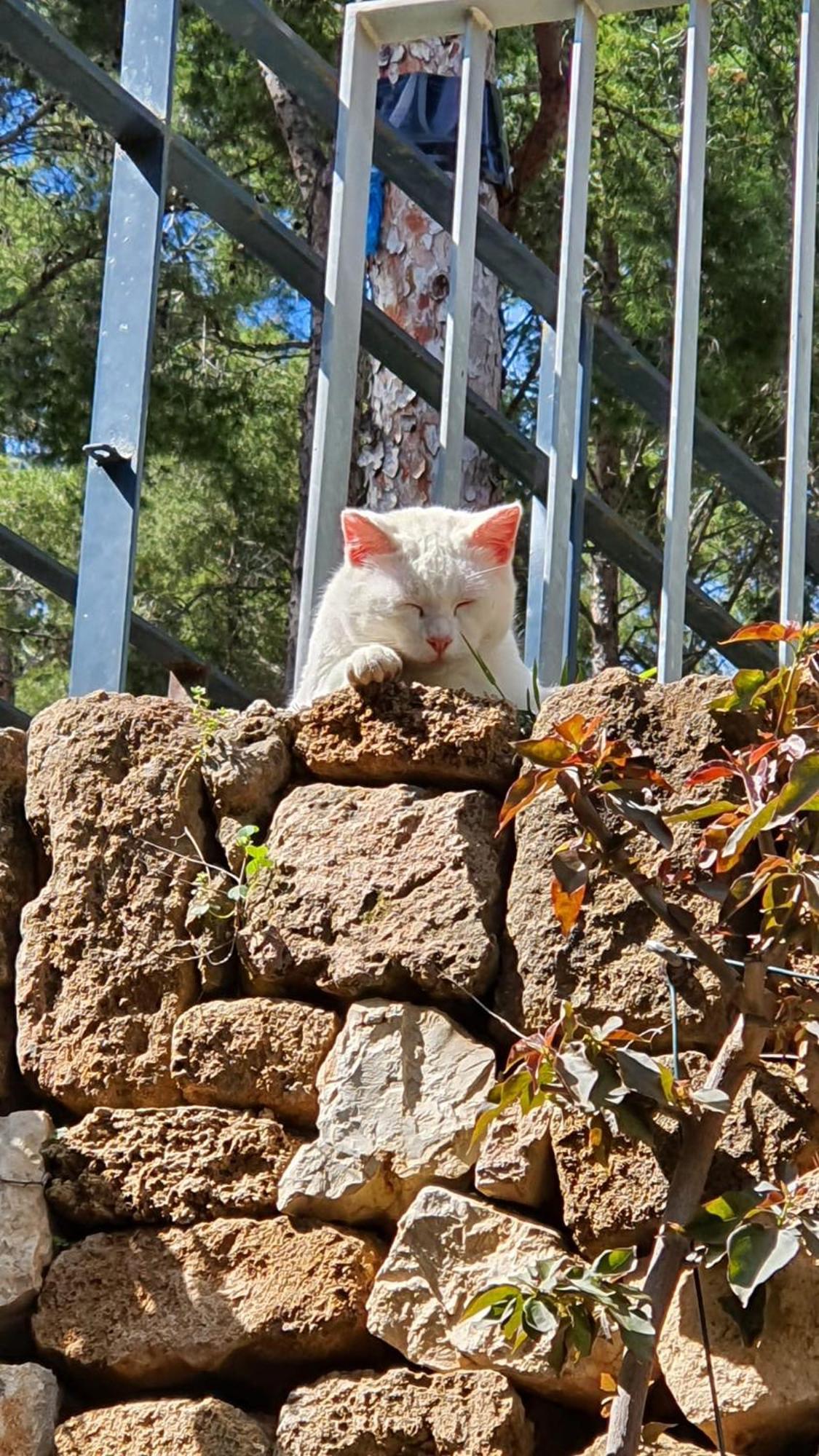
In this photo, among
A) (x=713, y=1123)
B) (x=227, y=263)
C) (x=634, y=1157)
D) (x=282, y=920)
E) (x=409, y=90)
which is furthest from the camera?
(x=227, y=263)

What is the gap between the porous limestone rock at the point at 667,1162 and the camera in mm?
2326

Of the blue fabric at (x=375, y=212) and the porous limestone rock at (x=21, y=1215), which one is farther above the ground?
the blue fabric at (x=375, y=212)

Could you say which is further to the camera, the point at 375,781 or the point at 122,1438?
the point at 375,781

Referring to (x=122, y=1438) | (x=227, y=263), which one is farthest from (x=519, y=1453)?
(x=227, y=263)

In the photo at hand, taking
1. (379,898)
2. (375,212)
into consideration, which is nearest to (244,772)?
(379,898)

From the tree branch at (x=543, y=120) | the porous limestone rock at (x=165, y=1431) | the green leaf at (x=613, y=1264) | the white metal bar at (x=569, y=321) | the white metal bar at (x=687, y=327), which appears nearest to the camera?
the green leaf at (x=613, y=1264)

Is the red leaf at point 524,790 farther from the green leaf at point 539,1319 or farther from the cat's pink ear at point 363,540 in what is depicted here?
the cat's pink ear at point 363,540

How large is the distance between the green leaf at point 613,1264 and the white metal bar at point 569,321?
1435mm

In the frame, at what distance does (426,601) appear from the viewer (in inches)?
133

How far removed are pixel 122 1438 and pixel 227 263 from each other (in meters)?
7.75

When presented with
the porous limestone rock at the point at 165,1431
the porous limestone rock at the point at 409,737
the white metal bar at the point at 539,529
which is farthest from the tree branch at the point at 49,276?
the porous limestone rock at the point at 165,1431

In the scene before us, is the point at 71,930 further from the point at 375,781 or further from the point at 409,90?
the point at 409,90

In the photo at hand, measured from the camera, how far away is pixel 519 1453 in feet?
7.54

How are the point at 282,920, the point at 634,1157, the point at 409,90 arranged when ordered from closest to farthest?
the point at 634,1157, the point at 282,920, the point at 409,90
